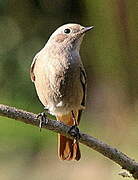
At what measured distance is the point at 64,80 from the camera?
1715 millimetres

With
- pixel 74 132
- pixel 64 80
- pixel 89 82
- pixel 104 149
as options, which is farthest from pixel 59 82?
pixel 104 149

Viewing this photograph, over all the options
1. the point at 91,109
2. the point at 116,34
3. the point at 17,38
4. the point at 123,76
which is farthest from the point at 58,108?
the point at 116,34

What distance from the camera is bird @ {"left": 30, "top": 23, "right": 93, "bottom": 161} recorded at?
5.55 feet

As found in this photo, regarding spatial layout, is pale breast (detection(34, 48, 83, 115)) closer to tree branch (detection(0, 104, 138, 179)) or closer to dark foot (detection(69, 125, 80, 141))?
dark foot (detection(69, 125, 80, 141))

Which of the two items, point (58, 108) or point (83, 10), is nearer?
point (83, 10)

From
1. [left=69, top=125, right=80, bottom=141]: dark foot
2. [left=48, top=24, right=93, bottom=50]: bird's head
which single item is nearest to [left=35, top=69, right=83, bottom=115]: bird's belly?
[left=48, top=24, right=93, bottom=50]: bird's head

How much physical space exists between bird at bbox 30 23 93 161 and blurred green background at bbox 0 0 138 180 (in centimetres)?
4

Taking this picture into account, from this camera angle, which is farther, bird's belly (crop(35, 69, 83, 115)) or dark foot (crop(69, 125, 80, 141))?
bird's belly (crop(35, 69, 83, 115))

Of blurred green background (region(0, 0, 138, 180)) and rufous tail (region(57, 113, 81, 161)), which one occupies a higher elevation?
blurred green background (region(0, 0, 138, 180))

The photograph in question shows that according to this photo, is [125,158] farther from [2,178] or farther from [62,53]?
[62,53]

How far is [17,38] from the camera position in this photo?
5.28 feet

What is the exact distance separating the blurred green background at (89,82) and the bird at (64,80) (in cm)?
4

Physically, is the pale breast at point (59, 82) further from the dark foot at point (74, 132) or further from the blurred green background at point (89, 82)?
the dark foot at point (74, 132)

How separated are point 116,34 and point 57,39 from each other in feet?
1.99
